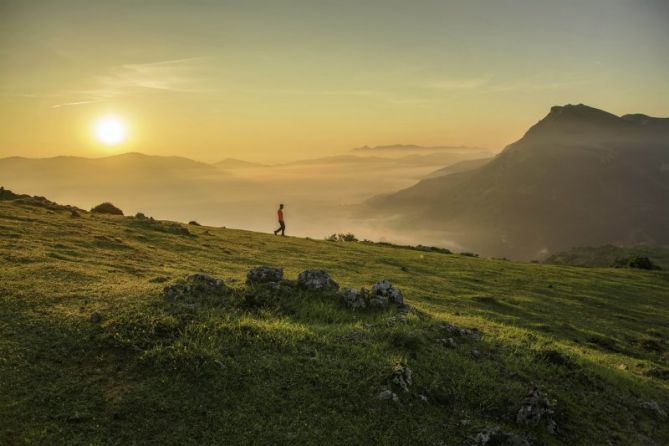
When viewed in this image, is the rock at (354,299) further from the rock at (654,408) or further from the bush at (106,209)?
the bush at (106,209)

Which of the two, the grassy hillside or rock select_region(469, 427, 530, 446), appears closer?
the grassy hillside

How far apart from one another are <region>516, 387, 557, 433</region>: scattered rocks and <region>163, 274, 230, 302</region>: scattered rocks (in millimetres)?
11279

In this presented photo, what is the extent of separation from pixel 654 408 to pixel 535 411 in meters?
5.63

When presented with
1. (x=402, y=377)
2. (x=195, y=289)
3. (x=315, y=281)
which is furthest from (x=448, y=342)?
(x=195, y=289)

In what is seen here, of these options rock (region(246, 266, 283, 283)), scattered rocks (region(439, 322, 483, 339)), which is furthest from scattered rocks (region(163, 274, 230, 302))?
scattered rocks (region(439, 322, 483, 339))

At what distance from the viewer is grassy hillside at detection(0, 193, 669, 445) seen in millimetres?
11320

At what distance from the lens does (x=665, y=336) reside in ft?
92.6

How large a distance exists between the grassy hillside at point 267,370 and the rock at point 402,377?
18cm

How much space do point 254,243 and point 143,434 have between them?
32302 mm

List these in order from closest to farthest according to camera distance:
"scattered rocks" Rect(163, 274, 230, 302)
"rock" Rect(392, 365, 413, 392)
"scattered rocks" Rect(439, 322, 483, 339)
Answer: "rock" Rect(392, 365, 413, 392), "scattered rocks" Rect(163, 274, 230, 302), "scattered rocks" Rect(439, 322, 483, 339)

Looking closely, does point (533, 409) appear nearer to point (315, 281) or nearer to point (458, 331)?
point (458, 331)

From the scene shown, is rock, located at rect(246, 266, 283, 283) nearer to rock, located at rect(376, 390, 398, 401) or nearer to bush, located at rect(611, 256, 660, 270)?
rock, located at rect(376, 390, 398, 401)

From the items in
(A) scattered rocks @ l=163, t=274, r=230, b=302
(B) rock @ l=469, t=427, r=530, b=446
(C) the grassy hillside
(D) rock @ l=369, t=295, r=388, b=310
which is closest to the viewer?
(C) the grassy hillside

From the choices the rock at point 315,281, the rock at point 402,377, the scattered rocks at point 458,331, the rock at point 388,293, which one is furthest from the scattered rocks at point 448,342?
the rock at point 315,281
